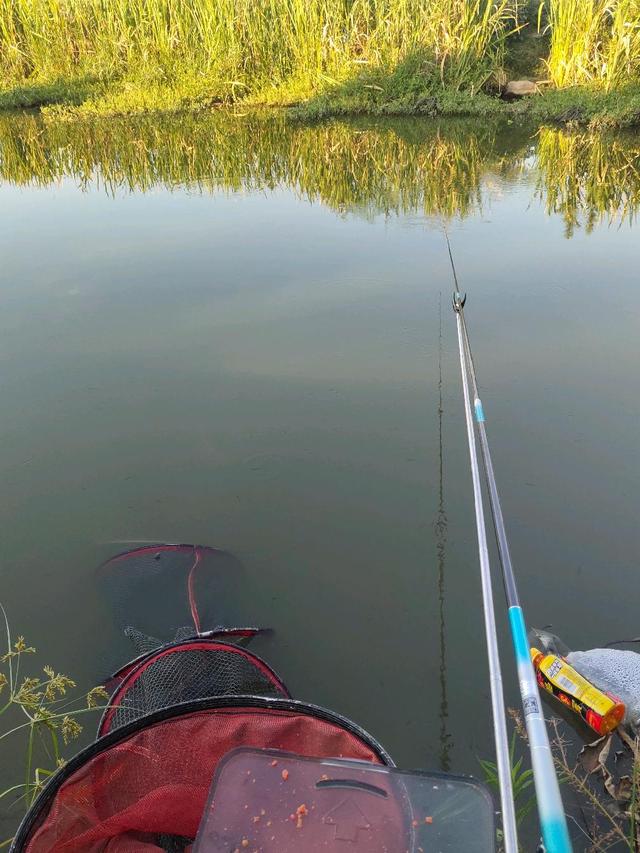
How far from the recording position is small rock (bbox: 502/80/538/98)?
9711mm

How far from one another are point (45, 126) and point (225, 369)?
8323mm

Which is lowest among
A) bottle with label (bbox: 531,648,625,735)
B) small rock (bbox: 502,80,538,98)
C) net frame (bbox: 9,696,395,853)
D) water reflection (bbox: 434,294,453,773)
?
water reflection (bbox: 434,294,453,773)

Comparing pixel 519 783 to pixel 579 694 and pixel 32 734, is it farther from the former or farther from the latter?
pixel 32 734

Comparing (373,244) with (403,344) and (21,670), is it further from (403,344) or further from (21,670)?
(21,670)

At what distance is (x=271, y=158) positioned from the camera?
25.9ft

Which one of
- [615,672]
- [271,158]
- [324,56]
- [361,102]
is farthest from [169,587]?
[324,56]

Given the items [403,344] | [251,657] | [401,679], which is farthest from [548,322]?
[251,657]

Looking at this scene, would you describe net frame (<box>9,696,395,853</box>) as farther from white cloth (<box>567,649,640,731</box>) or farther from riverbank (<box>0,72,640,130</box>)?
riverbank (<box>0,72,640,130</box>)

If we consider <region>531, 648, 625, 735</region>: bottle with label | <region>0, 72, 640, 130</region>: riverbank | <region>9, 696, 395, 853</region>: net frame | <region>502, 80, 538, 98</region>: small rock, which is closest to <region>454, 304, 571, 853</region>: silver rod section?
<region>9, 696, 395, 853</region>: net frame

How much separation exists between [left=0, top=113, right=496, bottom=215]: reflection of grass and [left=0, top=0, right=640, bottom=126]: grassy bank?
791 mm

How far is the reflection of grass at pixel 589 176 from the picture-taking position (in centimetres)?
575

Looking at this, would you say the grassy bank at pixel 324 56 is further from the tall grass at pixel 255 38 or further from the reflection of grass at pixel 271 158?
the reflection of grass at pixel 271 158

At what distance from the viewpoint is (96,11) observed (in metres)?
11.4

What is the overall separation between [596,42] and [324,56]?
3.96 m
